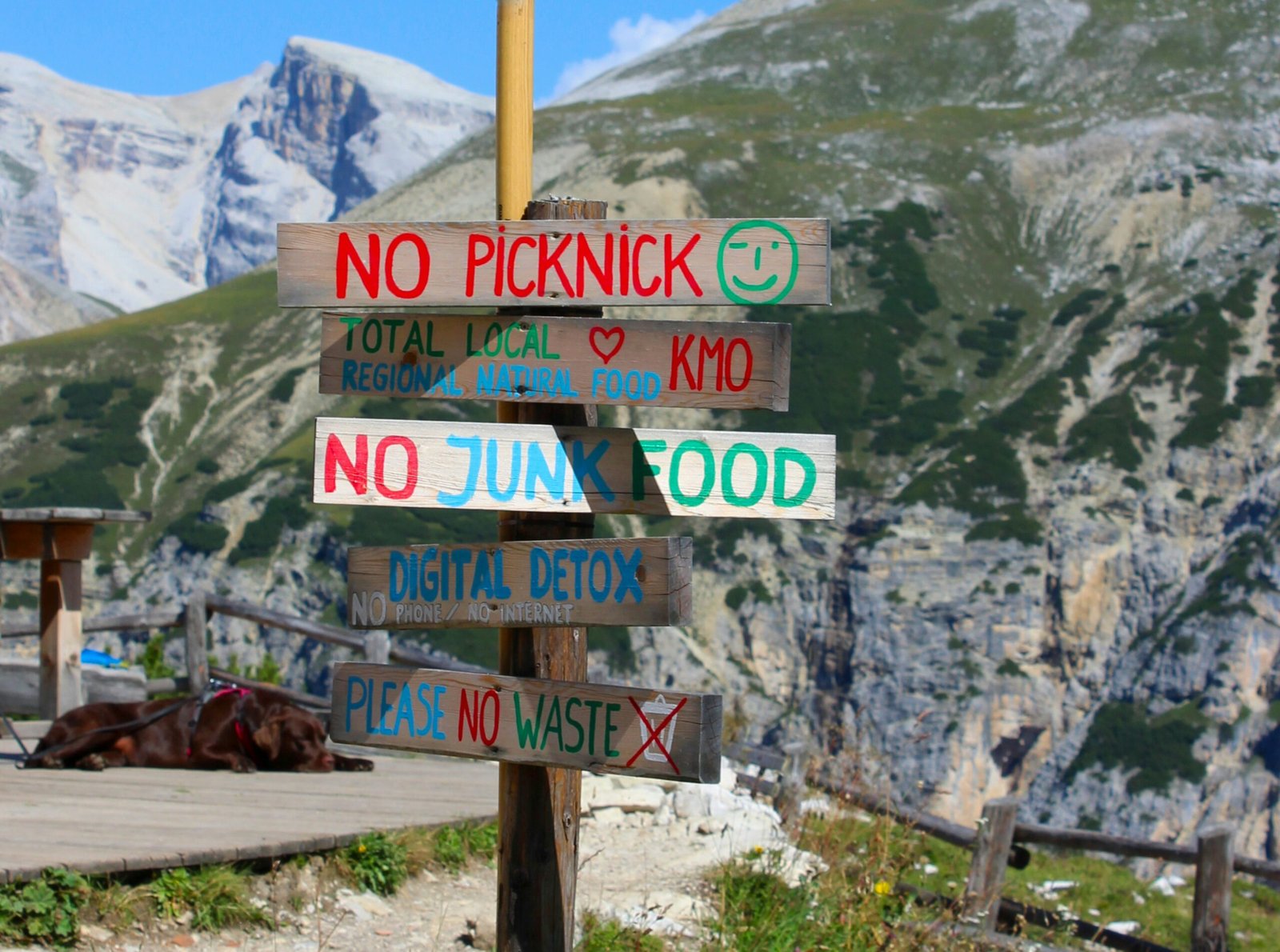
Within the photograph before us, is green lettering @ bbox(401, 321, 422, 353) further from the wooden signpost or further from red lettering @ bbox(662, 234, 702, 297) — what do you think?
red lettering @ bbox(662, 234, 702, 297)

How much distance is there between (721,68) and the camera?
116 meters

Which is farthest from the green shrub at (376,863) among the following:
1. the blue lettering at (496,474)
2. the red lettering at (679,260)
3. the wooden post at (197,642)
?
the wooden post at (197,642)

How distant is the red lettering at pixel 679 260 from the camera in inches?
134

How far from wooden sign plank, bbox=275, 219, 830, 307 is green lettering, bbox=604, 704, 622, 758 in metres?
0.97

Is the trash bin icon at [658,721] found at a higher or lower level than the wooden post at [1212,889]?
higher

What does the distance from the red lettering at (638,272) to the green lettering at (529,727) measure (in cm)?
103

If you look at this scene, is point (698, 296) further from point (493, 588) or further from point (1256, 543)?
point (1256, 543)

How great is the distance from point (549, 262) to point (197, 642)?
792 cm

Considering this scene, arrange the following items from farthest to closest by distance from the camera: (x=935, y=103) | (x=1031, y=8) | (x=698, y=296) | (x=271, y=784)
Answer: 1. (x=1031, y=8)
2. (x=935, y=103)
3. (x=271, y=784)
4. (x=698, y=296)

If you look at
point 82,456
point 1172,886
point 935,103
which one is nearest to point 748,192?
point 935,103

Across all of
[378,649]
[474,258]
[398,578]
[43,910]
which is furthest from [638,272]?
[378,649]

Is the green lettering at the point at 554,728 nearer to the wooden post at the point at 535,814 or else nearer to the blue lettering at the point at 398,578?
the wooden post at the point at 535,814

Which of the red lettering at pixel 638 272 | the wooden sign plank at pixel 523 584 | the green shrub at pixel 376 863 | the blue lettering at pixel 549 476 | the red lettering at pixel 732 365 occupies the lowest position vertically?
the green shrub at pixel 376 863

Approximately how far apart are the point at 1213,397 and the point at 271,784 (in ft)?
230
